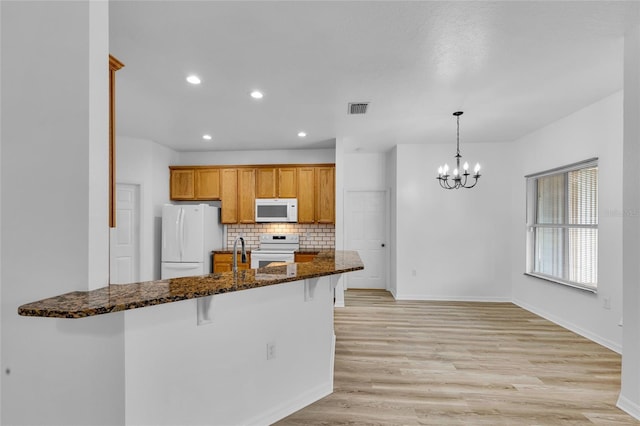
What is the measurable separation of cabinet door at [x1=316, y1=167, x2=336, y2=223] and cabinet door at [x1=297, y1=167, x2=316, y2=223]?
3.5 inches

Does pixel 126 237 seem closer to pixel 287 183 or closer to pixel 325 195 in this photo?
Answer: pixel 287 183

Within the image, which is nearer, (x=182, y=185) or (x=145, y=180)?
(x=145, y=180)

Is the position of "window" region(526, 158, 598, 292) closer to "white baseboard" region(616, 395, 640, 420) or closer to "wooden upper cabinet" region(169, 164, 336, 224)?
"white baseboard" region(616, 395, 640, 420)

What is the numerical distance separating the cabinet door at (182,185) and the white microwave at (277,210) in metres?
1.29

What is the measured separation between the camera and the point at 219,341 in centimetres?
178

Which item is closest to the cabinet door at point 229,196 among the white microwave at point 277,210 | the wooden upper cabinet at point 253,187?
the wooden upper cabinet at point 253,187

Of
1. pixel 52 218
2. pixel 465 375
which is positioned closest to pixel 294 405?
pixel 465 375

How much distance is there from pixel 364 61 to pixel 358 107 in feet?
3.44

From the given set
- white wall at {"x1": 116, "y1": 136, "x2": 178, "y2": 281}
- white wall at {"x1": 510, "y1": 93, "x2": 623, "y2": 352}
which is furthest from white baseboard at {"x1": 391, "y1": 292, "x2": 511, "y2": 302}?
white wall at {"x1": 116, "y1": 136, "x2": 178, "y2": 281}

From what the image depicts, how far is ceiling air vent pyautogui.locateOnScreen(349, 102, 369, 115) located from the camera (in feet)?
11.6

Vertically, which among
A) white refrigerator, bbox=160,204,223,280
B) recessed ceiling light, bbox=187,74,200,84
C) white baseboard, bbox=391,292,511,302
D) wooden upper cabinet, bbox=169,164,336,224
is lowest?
white baseboard, bbox=391,292,511,302

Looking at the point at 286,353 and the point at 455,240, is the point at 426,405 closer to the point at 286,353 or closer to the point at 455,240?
the point at 286,353

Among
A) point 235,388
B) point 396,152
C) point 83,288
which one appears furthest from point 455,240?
point 83,288

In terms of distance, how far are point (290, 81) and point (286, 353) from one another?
2360 millimetres
